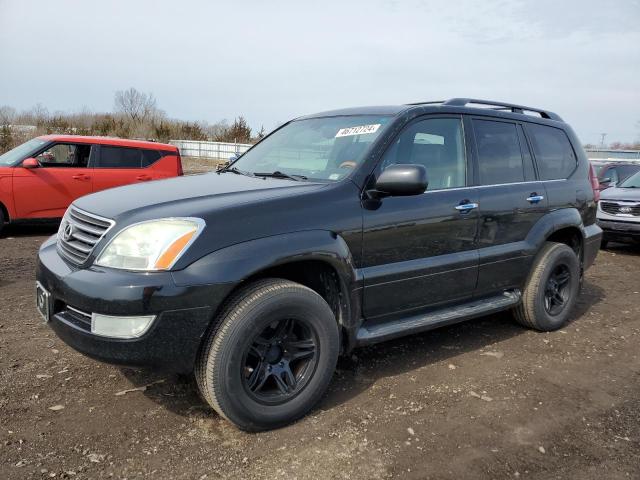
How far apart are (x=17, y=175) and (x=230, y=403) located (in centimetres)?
731

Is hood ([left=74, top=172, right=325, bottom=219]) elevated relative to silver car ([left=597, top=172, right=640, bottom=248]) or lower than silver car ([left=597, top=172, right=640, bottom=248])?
elevated

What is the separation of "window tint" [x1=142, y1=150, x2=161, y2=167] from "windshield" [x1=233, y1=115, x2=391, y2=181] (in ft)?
19.5

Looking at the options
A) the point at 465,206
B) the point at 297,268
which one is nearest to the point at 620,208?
the point at 465,206

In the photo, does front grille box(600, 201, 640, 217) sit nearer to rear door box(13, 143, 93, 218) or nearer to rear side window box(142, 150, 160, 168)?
rear side window box(142, 150, 160, 168)

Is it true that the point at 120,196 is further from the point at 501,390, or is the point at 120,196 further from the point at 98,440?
the point at 501,390

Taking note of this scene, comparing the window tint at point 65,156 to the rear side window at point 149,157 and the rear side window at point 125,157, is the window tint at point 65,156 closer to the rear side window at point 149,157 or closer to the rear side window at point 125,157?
the rear side window at point 125,157

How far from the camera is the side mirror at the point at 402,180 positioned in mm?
3119

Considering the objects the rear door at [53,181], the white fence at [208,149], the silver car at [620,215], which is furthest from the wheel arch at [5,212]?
the white fence at [208,149]

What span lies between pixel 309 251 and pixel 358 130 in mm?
1155

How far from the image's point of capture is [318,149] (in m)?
3.72

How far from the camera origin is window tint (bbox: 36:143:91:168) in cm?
873

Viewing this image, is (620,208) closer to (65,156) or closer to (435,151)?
(435,151)

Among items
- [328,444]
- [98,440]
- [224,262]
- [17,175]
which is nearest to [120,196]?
[224,262]

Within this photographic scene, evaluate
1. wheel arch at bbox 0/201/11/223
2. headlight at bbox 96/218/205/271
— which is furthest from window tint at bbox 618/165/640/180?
wheel arch at bbox 0/201/11/223
